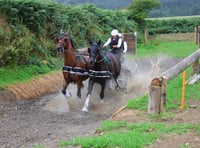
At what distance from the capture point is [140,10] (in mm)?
41656

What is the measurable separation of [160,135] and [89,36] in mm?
16320

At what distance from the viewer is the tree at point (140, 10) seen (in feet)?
132

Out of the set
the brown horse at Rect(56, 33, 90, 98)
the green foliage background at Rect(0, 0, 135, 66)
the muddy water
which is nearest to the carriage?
the brown horse at Rect(56, 33, 90, 98)

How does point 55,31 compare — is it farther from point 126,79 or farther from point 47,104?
point 47,104

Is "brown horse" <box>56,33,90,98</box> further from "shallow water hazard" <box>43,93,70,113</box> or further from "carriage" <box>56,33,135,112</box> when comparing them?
"shallow water hazard" <box>43,93,70,113</box>

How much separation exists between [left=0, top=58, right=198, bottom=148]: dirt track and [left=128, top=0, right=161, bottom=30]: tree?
76.6ft

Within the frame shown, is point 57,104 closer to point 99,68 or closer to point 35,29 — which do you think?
point 99,68

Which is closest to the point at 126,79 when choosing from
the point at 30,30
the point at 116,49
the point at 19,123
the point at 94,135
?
the point at 116,49

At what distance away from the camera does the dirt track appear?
27.2 feet

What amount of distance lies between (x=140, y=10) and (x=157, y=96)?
33.7 meters

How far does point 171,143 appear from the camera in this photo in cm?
681

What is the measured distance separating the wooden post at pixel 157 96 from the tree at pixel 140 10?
30.5m

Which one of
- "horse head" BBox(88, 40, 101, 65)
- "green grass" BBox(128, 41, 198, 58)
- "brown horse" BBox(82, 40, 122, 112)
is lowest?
"green grass" BBox(128, 41, 198, 58)

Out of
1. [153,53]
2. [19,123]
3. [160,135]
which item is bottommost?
[153,53]
